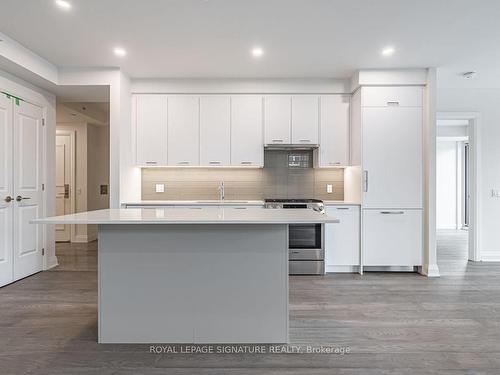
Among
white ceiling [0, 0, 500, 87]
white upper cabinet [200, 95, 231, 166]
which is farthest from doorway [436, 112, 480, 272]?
white upper cabinet [200, 95, 231, 166]

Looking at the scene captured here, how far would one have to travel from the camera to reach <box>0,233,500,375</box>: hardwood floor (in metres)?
2.05

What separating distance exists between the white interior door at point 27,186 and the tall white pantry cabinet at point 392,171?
4258 millimetres

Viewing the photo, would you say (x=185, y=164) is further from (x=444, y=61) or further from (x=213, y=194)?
(x=444, y=61)

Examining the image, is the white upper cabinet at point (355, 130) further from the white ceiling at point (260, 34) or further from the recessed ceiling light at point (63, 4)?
the recessed ceiling light at point (63, 4)

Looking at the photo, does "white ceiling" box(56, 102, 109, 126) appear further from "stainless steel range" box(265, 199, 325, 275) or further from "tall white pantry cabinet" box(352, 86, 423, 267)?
"tall white pantry cabinet" box(352, 86, 423, 267)

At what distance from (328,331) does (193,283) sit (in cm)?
113

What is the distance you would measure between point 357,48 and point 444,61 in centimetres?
122

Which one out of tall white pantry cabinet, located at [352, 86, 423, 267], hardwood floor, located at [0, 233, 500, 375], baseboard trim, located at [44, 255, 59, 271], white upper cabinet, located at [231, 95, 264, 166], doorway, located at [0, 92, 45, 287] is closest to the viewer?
hardwood floor, located at [0, 233, 500, 375]

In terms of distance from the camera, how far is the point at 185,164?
456cm

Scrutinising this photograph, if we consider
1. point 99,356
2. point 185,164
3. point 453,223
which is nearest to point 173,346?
point 99,356

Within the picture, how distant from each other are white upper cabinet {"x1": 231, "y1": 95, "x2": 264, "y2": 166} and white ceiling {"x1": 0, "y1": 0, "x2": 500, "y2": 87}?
41 cm

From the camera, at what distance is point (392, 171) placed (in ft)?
13.8

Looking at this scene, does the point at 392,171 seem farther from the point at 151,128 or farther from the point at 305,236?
the point at 151,128

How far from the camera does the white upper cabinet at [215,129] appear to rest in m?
4.56
